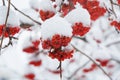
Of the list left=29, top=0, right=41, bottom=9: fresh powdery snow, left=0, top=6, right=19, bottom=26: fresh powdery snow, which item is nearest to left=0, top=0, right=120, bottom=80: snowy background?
left=29, top=0, right=41, bottom=9: fresh powdery snow

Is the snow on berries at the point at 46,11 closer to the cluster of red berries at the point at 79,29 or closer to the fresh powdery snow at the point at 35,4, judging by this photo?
the cluster of red berries at the point at 79,29

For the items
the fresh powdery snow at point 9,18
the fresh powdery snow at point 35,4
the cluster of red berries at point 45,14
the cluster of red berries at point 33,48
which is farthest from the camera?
the cluster of red berries at point 33,48

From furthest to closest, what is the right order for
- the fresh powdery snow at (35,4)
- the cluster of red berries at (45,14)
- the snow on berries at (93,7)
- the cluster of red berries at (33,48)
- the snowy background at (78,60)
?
1. the snowy background at (78,60)
2. the cluster of red berries at (33,48)
3. the fresh powdery snow at (35,4)
4. the snow on berries at (93,7)
5. the cluster of red berries at (45,14)

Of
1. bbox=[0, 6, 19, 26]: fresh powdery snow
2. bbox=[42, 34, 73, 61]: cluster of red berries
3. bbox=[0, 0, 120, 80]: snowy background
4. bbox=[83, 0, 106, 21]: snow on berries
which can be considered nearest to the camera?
bbox=[42, 34, 73, 61]: cluster of red berries

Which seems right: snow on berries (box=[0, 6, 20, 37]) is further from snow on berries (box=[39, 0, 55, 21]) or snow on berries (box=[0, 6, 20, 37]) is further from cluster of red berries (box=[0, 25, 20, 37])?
snow on berries (box=[39, 0, 55, 21])

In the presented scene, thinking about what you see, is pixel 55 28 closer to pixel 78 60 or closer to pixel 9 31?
pixel 9 31

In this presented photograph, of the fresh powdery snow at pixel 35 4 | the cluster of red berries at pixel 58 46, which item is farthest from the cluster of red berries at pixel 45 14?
the fresh powdery snow at pixel 35 4
